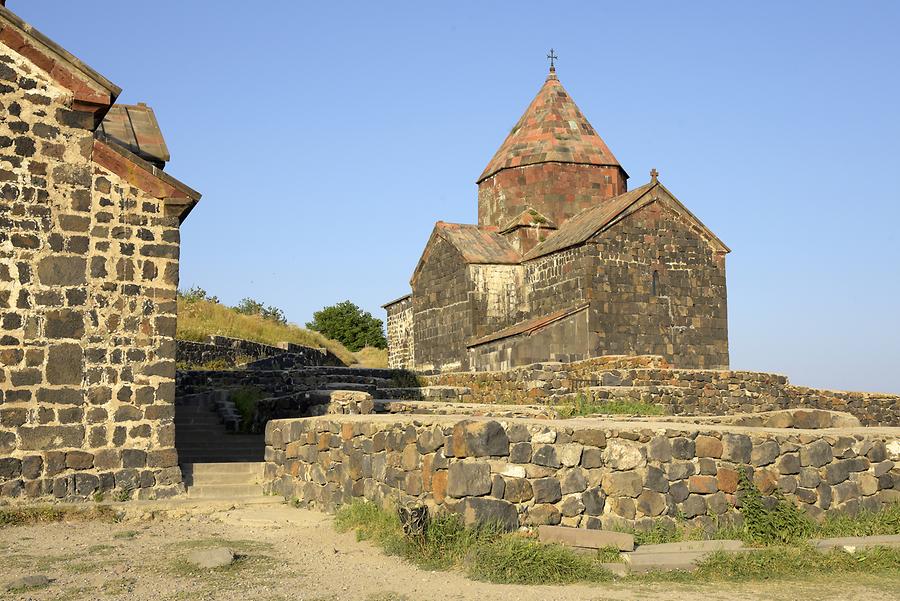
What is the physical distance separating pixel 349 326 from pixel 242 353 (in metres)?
24.2

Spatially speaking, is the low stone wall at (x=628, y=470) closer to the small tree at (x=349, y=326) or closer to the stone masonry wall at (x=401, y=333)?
the stone masonry wall at (x=401, y=333)

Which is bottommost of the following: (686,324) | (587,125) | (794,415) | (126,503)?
(126,503)

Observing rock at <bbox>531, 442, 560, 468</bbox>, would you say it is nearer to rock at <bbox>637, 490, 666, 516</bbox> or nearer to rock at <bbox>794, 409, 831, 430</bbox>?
rock at <bbox>637, 490, 666, 516</bbox>

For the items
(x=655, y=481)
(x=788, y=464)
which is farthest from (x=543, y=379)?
(x=655, y=481)

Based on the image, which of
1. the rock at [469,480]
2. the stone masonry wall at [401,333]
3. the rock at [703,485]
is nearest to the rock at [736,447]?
the rock at [703,485]

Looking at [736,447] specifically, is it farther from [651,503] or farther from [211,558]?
[211,558]

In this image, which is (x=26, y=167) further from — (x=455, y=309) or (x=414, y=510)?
(x=455, y=309)

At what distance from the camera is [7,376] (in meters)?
11.7

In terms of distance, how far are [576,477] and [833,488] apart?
2.60 metres

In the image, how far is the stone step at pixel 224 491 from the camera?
12.5m

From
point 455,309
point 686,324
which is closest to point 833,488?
point 686,324

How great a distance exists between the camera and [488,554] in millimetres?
7977

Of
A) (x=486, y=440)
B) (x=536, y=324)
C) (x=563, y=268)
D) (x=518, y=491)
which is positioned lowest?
(x=518, y=491)

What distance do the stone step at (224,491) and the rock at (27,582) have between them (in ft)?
15.3
